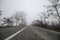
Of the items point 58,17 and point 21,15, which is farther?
point 21,15

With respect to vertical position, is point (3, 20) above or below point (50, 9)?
below

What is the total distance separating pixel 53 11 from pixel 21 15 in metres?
41.0

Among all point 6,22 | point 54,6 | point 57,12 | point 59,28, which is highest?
point 54,6

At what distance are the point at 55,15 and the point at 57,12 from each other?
3.96 feet

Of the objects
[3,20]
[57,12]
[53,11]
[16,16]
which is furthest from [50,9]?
[3,20]

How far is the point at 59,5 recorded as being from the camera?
21.8 meters

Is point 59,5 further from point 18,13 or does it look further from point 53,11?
point 18,13

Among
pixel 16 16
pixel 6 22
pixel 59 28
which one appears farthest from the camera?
pixel 16 16

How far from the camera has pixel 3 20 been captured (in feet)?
176

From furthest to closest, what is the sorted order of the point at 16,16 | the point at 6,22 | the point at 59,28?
the point at 16,16, the point at 6,22, the point at 59,28

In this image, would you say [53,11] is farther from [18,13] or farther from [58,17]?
[18,13]

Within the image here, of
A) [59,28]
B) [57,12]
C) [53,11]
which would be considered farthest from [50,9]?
[59,28]

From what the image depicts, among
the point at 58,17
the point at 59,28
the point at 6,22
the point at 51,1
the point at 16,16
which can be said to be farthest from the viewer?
the point at 16,16

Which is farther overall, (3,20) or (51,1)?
(3,20)
